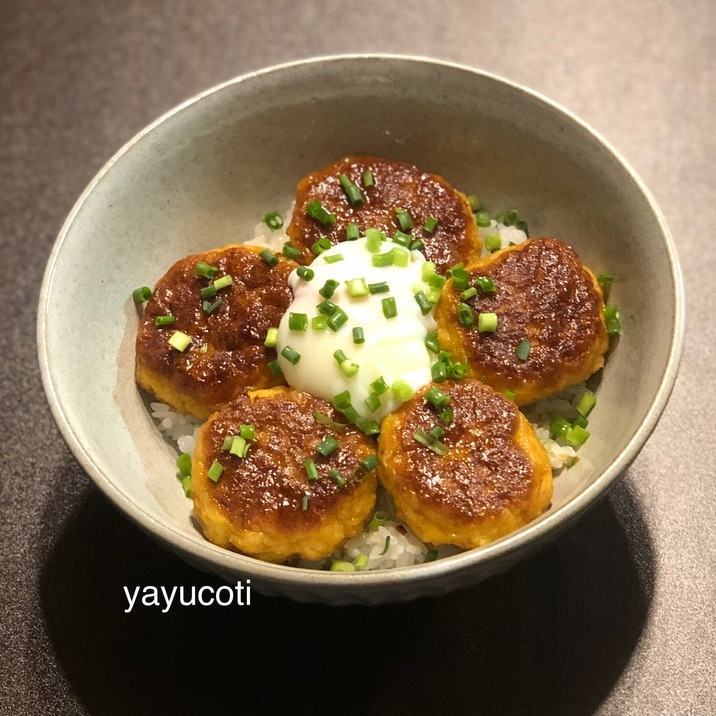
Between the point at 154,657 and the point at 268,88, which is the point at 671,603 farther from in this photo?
the point at 268,88

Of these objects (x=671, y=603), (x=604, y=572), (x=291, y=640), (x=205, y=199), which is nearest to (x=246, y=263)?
(x=205, y=199)

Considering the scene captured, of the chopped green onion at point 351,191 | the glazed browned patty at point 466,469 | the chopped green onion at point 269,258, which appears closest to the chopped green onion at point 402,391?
the glazed browned patty at point 466,469

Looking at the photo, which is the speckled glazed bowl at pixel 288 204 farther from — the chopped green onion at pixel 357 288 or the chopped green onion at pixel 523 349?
the chopped green onion at pixel 357 288

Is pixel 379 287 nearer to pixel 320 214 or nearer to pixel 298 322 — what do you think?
pixel 298 322

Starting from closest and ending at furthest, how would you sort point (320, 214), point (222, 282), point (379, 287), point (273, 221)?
point (379, 287) → point (222, 282) → point (320, 214) → point (273, 221)

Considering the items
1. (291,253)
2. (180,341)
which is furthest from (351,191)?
(180,341)

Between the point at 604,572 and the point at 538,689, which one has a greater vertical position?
the point at 604,572

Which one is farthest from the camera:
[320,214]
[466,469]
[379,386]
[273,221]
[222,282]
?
[273,221]
